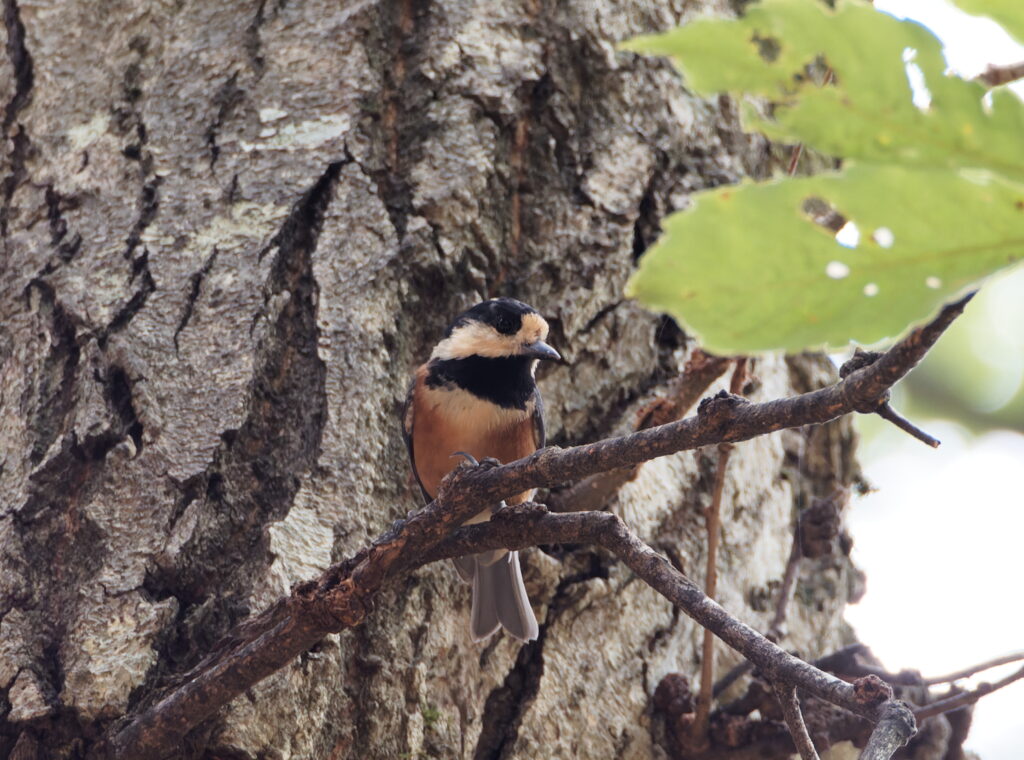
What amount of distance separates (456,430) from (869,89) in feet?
9.28

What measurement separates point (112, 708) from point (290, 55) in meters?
1.95

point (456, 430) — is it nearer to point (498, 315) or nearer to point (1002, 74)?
point (498, 315)

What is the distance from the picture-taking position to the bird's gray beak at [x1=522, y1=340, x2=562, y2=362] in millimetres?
2961

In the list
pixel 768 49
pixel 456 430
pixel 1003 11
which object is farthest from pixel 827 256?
pixel 456 430

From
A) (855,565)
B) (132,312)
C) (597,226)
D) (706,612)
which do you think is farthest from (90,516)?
(855,565)

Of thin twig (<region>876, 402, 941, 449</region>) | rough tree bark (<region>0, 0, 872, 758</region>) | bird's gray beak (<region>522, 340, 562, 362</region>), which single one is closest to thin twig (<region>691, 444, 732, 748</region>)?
rough tree bark (<region>0, 0, 872, 758</region>)

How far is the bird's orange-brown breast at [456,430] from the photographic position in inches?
125

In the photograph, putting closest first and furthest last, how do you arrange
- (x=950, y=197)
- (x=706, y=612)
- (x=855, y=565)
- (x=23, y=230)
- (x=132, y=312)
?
1. (x=950, y=197)
2. (x=706, y=612)
3. (x=132, y=312)
4. (x=23, y=230)
5. (x=855, y=565)

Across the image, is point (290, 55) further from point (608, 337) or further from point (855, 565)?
point (855, 565)

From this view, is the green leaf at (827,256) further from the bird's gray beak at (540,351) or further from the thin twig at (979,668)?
the bird's gray beak at (540,351)

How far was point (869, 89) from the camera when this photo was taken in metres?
0.61

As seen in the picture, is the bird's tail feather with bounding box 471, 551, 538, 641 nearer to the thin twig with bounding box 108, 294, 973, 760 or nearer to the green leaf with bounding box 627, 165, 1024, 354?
the thin twig with bounding box 108, 294, 973, 760

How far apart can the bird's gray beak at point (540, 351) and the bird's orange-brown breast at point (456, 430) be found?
32 cm

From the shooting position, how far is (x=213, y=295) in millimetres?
2684
